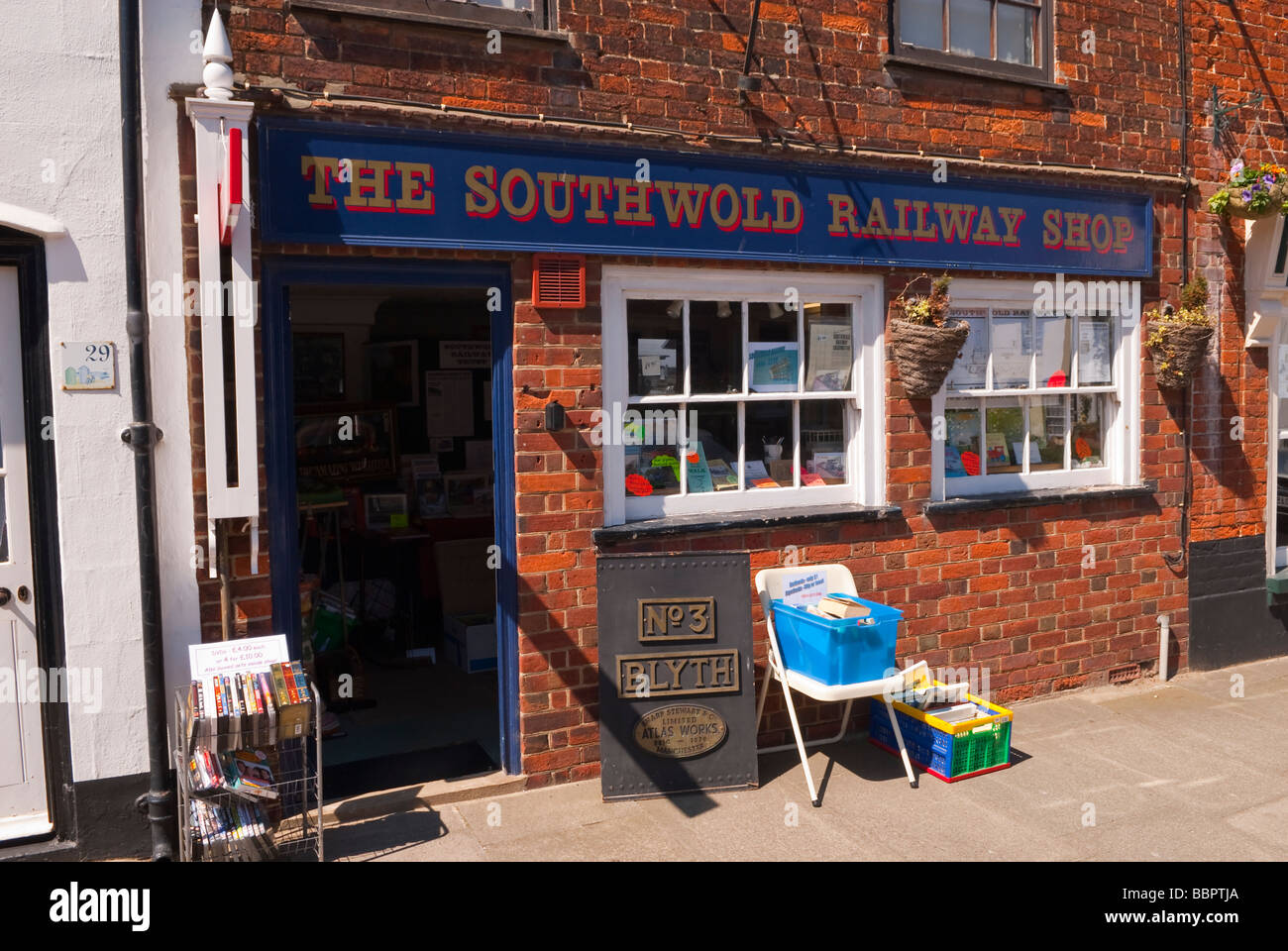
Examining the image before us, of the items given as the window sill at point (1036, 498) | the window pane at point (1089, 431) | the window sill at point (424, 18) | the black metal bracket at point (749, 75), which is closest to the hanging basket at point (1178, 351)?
the window pane at point (1089, 431)

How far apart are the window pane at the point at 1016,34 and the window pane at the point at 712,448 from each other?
9.23ft

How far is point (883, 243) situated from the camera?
232 inches

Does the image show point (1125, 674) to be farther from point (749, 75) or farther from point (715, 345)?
point (749, 75)

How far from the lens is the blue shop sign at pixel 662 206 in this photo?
4641 mm

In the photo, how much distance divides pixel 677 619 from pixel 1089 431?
3.32 meters

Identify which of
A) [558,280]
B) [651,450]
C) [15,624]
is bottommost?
[15,624]

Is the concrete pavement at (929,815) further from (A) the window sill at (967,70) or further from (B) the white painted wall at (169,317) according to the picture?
(A) the window sill at (967,70)

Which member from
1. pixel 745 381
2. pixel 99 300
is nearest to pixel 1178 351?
pixel 745 381

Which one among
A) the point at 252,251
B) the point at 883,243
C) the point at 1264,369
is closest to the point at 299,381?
the point at 252,251

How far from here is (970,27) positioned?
6.30 m

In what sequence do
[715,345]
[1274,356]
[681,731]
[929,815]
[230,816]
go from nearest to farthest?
[230,816]
[929,815]
[681,731]
[715,345]
[1274,356]

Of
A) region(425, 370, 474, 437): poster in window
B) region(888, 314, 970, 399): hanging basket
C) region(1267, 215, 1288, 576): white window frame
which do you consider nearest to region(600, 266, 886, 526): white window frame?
region(888, 314, 970, 399): hanging basket

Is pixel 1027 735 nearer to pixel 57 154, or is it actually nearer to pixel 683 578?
pixel 683 578

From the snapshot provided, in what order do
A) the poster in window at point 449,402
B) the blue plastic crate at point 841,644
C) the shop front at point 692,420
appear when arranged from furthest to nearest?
the poster in window at point 449,402 < the blue plastic crate at point 841,644 < the shop front at point 692,420
